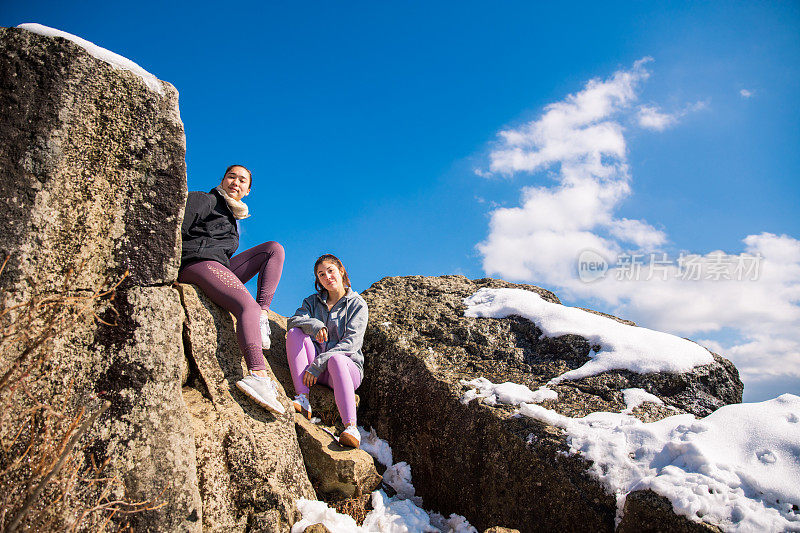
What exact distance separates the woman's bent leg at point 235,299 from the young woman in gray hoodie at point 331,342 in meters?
0.65

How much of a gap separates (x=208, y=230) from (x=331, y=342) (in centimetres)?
183

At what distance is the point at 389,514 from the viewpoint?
4.30 m

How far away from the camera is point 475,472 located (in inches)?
171

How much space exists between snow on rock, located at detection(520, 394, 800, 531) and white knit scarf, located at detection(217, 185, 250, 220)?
364 centimetres

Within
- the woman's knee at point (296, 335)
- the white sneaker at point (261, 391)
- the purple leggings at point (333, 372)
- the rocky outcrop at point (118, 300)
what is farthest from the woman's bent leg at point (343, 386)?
the rocky outcrop at point (118, 300)

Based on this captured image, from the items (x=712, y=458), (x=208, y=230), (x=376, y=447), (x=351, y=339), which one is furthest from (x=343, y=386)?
(x=712, y=458)

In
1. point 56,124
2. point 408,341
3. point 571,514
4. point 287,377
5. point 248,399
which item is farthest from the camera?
point 408,341

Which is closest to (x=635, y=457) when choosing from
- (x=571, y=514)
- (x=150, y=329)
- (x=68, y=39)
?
(x=571, y=514)

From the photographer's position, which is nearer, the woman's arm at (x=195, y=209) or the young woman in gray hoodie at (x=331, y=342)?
the woman's arm at (x=195, y=209)

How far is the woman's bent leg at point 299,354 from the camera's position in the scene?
15.9 ft

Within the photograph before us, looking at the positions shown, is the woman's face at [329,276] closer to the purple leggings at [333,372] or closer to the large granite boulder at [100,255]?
the purple leggings at [333,372]

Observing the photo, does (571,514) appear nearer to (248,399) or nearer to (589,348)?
(589,348)

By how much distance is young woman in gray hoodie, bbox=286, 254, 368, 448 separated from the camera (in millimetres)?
4672

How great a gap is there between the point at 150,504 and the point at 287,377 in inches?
85.3
